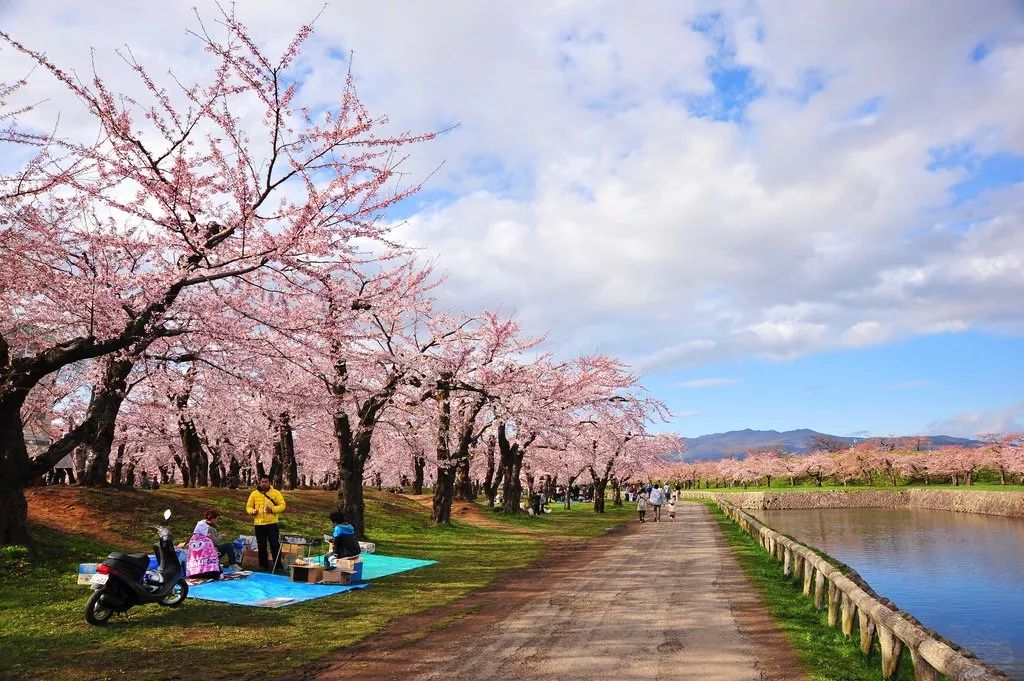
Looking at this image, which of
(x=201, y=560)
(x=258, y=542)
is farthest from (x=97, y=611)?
(x=258, y=542)

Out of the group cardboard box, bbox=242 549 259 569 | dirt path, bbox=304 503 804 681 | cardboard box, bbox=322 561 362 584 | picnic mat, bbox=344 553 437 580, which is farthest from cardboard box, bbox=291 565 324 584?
dirt path, bbox=304 503 804 681

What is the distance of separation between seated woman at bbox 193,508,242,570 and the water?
1392 centimetres

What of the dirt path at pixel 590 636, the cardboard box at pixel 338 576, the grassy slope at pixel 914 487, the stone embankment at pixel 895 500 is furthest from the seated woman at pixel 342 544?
the grassy slope at pixel 914 487

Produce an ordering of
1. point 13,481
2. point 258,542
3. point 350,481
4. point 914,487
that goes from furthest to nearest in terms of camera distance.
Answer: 1. point 914,487
2. point 350,481
3. point 258,542
4. point 13,481

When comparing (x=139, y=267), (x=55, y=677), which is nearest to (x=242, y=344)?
(x=139, y=267)

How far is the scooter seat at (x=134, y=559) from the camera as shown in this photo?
330 inches

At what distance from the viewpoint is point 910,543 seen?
28750mm

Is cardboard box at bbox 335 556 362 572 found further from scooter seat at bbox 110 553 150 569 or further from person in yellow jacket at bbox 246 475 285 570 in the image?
scooter seat at bbox 110 553 150 569

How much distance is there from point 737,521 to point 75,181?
27427 millimetres

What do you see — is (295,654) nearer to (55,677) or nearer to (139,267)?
(55,677)

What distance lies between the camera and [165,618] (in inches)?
342

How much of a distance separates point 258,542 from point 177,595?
351 cm

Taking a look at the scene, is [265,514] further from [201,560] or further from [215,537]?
[201,560]

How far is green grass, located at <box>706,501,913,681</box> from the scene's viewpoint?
6.84 meters
